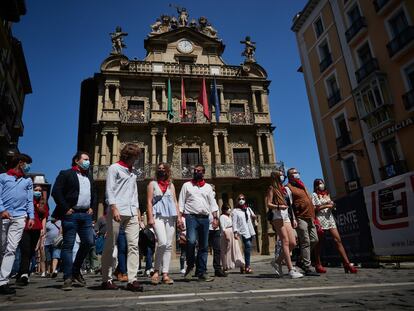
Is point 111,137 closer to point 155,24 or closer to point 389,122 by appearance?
point 155,24

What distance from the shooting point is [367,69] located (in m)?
17.4

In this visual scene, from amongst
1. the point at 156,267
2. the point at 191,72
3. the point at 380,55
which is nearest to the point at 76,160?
the point at 156,267

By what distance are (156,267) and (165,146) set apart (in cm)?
1676

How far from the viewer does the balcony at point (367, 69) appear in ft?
55.4

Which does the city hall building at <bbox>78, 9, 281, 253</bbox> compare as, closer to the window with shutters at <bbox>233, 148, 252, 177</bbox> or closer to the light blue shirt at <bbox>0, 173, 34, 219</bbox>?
the window with shutters at <bbox>233, 148, 252, 177</bbox>

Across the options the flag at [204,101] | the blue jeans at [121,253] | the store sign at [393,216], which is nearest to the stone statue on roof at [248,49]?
the flag at [204,101]

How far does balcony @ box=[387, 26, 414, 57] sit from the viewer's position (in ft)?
48.7

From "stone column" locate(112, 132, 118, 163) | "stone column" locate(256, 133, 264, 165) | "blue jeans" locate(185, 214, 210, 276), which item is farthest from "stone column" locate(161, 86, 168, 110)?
"blue jeans" locate(185, 214, 210, 276)

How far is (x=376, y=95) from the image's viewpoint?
1666cm

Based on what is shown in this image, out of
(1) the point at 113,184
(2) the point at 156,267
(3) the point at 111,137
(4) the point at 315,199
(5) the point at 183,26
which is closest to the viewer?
(1) the point at 113,184

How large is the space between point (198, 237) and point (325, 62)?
19.1m

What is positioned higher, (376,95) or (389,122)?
(376,95)

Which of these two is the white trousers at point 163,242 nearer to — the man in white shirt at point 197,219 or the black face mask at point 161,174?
the man in white shirt at point 197,219

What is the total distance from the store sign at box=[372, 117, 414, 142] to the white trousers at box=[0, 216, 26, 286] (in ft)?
53.4
